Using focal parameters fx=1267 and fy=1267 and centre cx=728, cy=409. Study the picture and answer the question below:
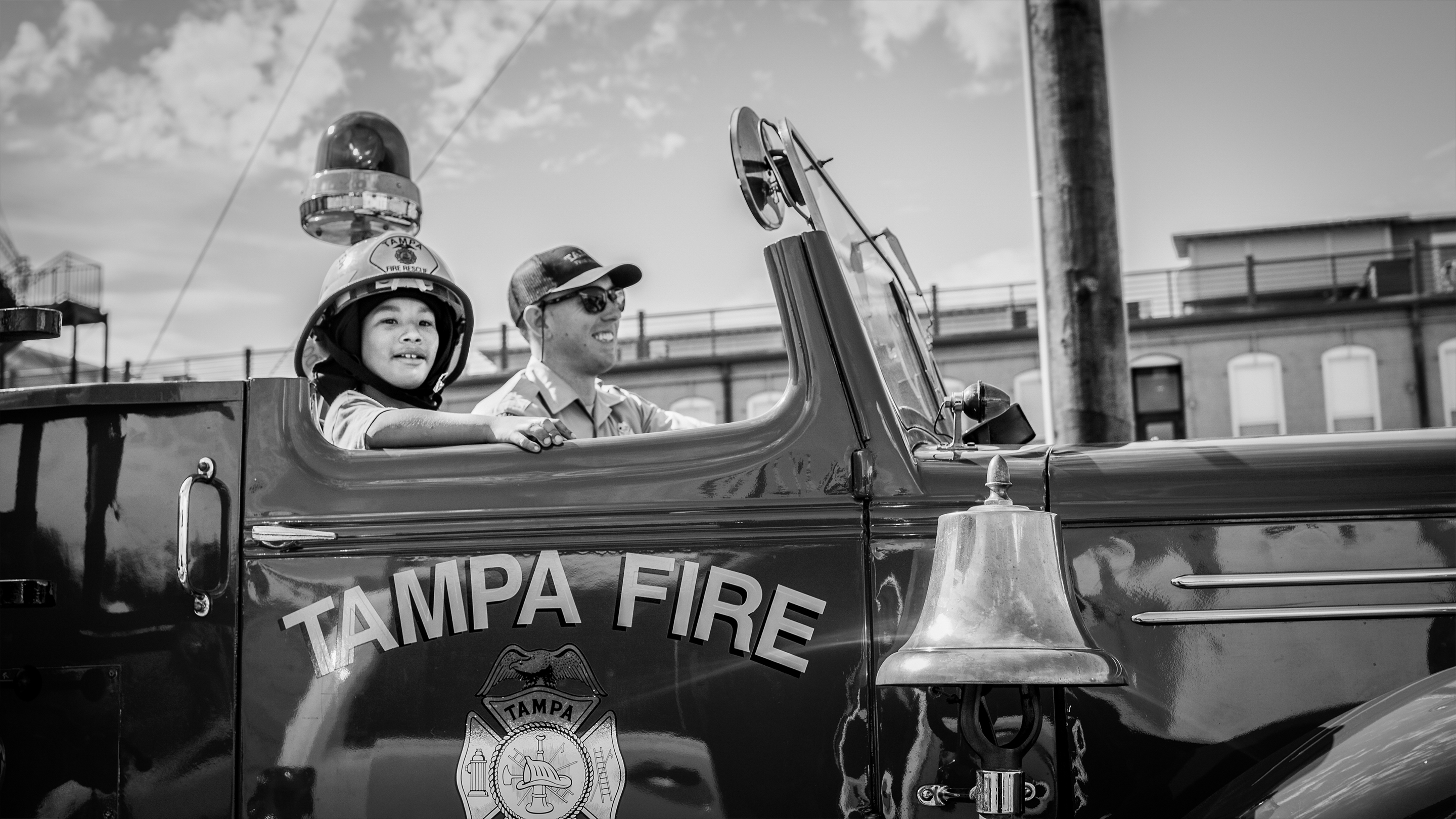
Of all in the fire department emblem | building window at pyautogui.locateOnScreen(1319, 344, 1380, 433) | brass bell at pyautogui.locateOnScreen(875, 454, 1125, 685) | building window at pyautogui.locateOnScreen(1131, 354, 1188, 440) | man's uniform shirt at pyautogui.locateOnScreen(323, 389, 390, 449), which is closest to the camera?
brass bell at pyautogui.locateOnScreen(875, 454, 1125, 685)

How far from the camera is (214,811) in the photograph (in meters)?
2.43

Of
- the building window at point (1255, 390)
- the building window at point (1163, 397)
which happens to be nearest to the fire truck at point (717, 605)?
the building window at point (1163, 397)

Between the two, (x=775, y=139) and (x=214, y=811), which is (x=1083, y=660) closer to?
(x=775, y=139)

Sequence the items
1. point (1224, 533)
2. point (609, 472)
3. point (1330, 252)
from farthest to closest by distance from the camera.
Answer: point (1330, 252) → point (609, 472) → point (1224, 533)

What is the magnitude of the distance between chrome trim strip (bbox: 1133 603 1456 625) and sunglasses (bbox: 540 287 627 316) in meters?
1.91

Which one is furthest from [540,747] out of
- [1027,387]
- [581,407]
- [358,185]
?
[1027,387]

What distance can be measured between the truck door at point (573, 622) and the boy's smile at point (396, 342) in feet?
1.50

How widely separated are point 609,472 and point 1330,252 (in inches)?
1142

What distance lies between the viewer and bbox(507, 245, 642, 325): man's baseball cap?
358 cm

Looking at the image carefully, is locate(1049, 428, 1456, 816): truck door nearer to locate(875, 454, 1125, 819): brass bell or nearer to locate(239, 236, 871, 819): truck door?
locate(875, 454, 1125, 819): brass bell

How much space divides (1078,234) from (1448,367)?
2367cm

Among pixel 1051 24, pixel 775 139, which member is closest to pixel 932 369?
pixel 775 139

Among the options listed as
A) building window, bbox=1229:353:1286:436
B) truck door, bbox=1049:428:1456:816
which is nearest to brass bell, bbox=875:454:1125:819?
truck door, bbox=1049:428:1456:816

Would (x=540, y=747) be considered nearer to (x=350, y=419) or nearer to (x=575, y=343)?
(x=350, y=419)
